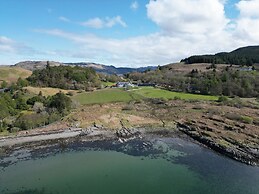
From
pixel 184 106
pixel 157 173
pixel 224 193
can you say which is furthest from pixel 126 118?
pixel 224 193

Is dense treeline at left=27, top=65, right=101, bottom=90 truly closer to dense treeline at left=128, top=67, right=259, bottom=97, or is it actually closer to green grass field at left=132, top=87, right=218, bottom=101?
green grass field at left=132, top=87, right=218, bottom=101

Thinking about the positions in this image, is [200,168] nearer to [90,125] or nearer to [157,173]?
[157,173]

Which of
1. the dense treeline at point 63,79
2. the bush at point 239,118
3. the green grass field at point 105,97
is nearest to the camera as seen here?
the bush at point 239,118

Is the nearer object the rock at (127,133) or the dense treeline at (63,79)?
the rock at (127,133)

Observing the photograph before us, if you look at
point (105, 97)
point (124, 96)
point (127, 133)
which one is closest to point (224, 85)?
point (124, 96)

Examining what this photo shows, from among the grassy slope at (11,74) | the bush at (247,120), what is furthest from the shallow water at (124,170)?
the grassy slope at (11,74)

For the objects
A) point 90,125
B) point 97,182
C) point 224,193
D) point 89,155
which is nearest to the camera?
point 224,193

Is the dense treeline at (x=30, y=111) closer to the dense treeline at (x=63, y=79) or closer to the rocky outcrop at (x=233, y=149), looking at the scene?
the dense treeline at (x=63, y=79)
